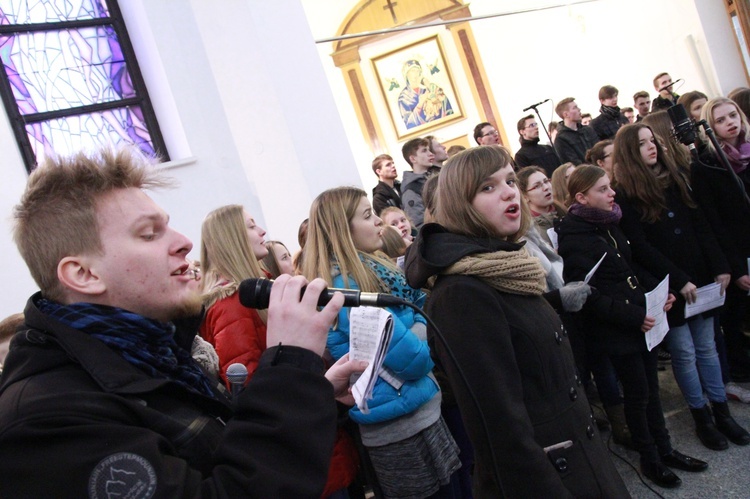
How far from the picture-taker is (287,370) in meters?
1.12

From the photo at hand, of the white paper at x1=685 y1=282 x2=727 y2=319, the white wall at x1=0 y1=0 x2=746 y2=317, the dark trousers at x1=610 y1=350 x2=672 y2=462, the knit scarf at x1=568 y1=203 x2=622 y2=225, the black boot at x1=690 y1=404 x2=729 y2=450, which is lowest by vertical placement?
the black boot at x1=690 y1=404 x2=729 y2=450

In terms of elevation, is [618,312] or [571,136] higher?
[571,136]

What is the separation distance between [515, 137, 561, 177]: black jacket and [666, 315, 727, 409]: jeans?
398 cm

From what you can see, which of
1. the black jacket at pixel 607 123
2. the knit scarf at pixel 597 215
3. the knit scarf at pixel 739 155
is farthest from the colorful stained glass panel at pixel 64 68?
the black jacket at pixel 607 123

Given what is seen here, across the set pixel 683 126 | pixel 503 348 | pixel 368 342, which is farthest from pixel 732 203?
pixel 368 342

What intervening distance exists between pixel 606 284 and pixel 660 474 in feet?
3.27

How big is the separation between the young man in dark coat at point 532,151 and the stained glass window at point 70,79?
4.12 meters

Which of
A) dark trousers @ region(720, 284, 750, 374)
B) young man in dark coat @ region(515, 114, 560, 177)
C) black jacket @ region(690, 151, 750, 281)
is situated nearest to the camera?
black jacket @ region(690, 151, 750, 281)

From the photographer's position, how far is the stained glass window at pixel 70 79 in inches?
211

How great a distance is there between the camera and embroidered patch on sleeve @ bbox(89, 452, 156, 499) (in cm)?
90

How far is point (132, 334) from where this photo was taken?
1.18 metres

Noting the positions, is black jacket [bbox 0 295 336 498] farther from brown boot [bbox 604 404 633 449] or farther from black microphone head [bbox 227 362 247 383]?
brown boot [bbox 604 404 633 449]

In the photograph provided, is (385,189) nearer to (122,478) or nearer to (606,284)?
(606,284)

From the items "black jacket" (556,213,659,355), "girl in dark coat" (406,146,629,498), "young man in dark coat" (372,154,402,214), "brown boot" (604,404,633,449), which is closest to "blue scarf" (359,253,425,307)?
"girl in dark coat" (406,146,629,498)
